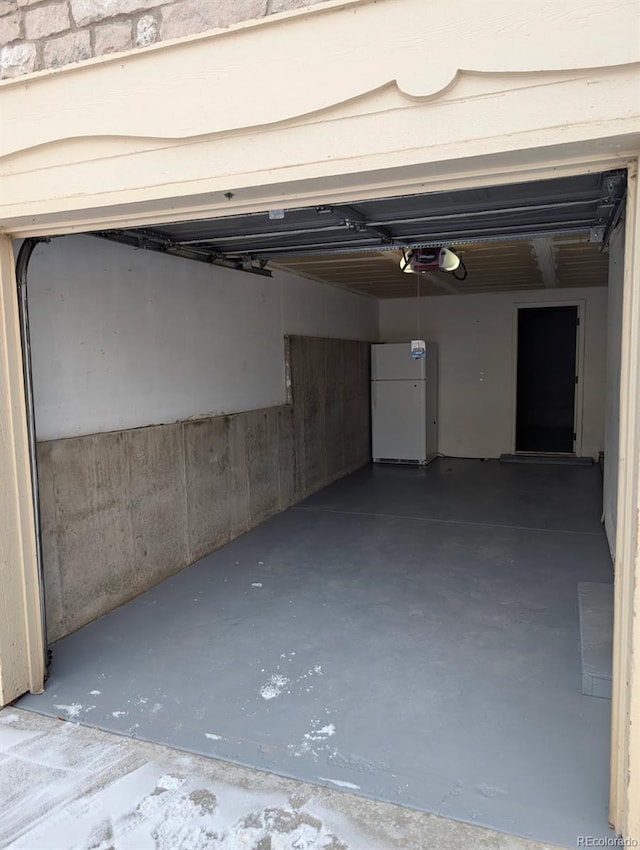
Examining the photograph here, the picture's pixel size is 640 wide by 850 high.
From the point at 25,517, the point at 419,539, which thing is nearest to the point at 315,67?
the point at 25,517

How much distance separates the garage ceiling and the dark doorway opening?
250 cm

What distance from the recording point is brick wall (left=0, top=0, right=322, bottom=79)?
196cm

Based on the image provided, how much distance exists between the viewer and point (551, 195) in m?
2.93

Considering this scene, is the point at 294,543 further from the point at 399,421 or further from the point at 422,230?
the point at 399,421

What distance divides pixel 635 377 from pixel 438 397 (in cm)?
721

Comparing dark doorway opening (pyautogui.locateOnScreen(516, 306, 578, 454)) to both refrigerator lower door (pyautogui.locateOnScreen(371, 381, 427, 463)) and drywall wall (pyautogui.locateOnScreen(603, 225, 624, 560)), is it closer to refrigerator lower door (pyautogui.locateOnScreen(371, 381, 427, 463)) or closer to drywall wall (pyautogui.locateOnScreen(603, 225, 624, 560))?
refrigerator lower door (pyautogui.locateOnScreen(371, 381, 427, 463))

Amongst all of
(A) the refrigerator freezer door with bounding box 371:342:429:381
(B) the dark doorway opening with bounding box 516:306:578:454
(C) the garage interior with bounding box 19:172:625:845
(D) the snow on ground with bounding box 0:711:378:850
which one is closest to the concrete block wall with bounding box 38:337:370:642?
(C) the garage interior with bounding box 19:172:625:845

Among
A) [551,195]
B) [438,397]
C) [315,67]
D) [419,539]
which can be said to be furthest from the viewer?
[438,397]

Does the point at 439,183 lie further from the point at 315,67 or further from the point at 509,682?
the point at 509,682

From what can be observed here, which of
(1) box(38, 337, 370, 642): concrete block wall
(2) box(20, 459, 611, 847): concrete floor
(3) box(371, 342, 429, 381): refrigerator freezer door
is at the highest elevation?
(3) box(371, 342, 429, 381): refrigerator freezer door

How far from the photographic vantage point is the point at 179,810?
1995mm

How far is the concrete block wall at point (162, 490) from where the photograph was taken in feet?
10.8

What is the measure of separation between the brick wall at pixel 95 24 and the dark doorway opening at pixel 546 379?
718cm

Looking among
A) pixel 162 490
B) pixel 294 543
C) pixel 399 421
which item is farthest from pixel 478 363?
pixel 162 490
